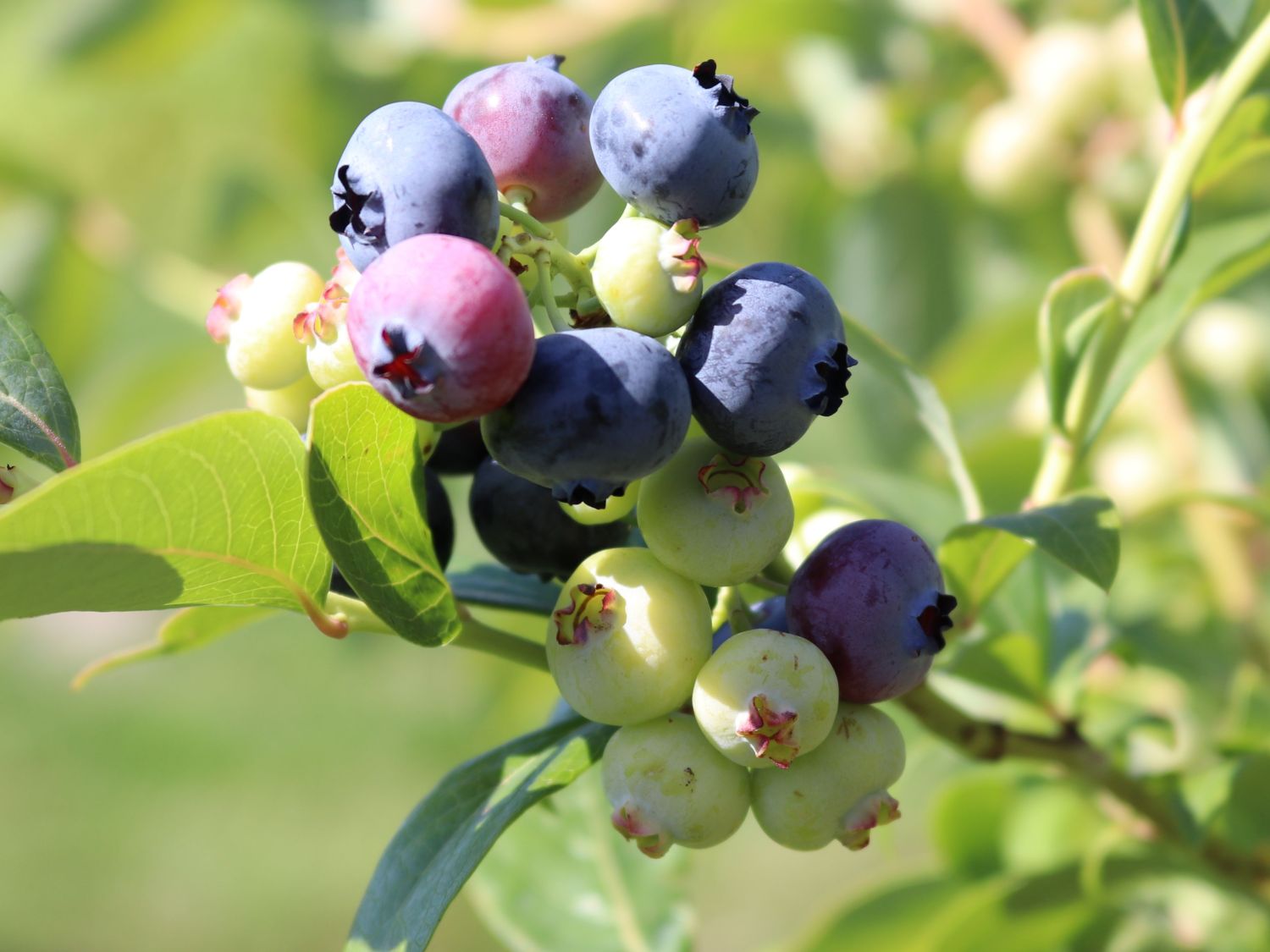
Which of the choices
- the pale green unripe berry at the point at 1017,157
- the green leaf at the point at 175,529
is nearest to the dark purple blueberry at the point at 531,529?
the green leaf at the point at 175,529

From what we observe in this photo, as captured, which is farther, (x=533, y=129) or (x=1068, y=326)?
(x=1068, y=326)

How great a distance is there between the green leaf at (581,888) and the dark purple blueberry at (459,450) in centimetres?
56

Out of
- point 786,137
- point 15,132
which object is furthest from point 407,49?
point 15,132

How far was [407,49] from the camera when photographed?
251 cm

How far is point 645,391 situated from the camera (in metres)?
0.66

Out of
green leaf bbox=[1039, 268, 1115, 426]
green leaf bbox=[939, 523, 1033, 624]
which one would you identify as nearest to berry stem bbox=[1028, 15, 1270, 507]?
green leaf bbox=[1039, 268, 1115, 426]

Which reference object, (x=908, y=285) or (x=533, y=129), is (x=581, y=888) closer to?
(x=533, y=129)

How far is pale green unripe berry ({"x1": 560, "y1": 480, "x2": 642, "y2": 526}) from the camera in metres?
0.78

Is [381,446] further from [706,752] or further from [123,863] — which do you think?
[123,863]

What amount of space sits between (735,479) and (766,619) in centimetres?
15

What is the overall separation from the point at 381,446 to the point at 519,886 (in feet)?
2.54

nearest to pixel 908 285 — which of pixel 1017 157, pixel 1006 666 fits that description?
pixel 1017 157

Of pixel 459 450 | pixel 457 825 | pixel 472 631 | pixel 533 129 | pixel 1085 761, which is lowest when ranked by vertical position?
pixel 1085 761

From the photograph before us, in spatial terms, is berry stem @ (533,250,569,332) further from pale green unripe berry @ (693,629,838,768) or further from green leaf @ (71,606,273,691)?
green leaf @ (71,606,273,691)
